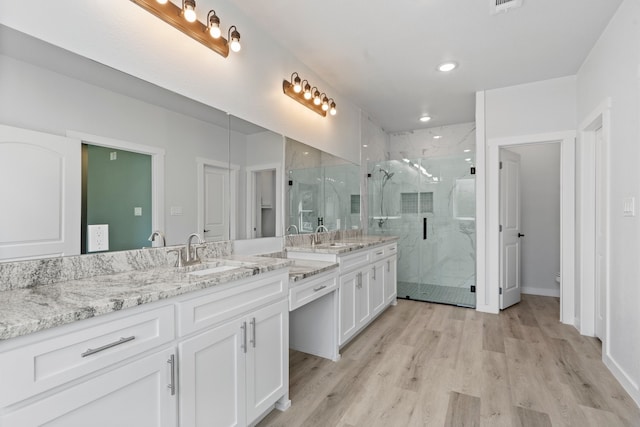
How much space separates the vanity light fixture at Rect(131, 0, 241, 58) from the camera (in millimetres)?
1617

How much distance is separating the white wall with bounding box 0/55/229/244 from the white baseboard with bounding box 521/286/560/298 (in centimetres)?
447

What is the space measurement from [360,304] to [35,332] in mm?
2396

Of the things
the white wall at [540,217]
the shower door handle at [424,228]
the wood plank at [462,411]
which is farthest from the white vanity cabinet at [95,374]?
the white wall at [540,217]

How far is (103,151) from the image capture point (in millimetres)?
1432

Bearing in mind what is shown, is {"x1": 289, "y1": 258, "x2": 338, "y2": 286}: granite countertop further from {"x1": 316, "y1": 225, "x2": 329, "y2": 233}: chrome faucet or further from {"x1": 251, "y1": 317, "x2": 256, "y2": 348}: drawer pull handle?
{"x1": 316, "y1": 225, "x2": 329, "y2": 233}: chrome faucet

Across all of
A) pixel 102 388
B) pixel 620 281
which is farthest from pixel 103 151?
pixel 620 281

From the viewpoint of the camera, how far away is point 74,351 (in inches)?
35.3

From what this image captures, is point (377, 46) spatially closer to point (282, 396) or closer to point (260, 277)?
point (260, 277)

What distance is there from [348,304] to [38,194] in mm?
2121

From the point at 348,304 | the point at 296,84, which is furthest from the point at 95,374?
the point at 296,84

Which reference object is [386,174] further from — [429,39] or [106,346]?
[106,346]

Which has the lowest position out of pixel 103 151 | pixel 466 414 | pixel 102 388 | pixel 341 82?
pixel 466 414

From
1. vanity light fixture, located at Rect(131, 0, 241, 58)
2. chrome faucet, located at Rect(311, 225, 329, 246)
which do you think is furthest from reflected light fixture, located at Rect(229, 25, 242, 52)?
chrome faucet, located at Rect(311, 225, 329, 246)

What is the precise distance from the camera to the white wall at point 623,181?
1910mm
